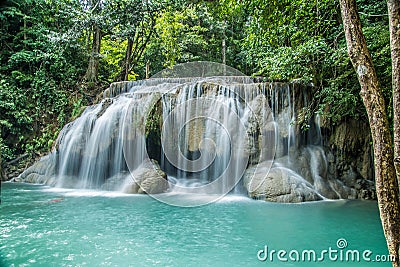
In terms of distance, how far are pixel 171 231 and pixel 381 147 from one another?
11.1ft

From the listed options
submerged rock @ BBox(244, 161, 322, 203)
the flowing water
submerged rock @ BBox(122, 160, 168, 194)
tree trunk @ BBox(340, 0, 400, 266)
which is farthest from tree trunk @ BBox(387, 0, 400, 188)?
submerged rock @ BBox(122, 160, 168, 194)

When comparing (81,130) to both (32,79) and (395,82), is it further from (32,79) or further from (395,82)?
(395,82)

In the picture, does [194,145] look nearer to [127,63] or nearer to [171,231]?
[171,231]

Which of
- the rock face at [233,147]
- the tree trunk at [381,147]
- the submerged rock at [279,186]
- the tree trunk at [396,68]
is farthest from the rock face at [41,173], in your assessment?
the tree trunk at [396,68]

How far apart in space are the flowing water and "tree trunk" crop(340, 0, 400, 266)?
1.43 m

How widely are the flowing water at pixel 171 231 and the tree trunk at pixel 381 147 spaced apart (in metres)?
1.43

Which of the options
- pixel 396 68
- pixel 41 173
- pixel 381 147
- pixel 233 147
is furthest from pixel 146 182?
pixel 396 68

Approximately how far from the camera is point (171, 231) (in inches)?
196

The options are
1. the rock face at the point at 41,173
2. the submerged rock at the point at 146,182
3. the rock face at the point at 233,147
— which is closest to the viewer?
the rock face at the point at 233,147

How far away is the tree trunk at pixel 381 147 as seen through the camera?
2.57 m

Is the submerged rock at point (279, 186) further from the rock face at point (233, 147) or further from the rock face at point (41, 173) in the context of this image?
the rock face at point (41, 173)

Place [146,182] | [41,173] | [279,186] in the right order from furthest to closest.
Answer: [41,173] → [146,182] → [279,186]

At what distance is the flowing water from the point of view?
3904 mm

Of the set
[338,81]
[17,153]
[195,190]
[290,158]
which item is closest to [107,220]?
[195,190]
